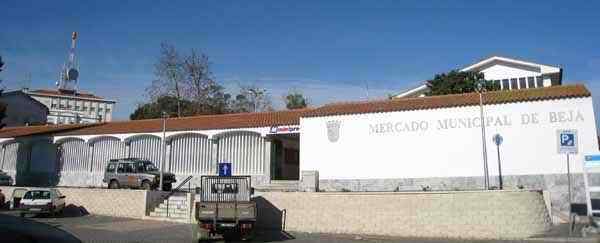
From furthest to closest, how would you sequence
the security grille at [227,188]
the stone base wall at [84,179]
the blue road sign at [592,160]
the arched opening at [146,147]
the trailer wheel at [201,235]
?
the arched opening at [146,147] < the stone base wall at [84,179] < the security grille at [227,188] < the trailer wheel at [201,235] < the blue road sign at [592,160]

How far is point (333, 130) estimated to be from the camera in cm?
2548

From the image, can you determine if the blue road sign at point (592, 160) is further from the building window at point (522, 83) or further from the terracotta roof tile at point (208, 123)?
the building window at point (522, 83)

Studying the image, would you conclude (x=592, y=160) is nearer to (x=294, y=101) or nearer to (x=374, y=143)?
(x=374, y=143)

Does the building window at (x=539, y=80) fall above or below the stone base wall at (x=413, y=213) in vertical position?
above

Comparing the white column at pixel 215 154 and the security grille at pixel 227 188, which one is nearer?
the security grille at pixel 227 188

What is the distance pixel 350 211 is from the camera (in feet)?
64.9

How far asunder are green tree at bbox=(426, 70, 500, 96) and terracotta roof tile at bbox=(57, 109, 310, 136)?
17718 millimetres

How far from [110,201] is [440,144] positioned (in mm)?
16391

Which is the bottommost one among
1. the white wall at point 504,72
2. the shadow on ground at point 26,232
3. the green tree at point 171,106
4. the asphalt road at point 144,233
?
the asphalt road at point 144,233

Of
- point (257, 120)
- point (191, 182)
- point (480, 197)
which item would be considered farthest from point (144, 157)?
point (480, 197)

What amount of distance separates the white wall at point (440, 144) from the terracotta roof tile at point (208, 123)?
3.02m

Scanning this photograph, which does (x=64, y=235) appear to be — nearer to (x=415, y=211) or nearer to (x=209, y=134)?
(x=415, y=211)

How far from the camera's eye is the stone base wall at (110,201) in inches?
984

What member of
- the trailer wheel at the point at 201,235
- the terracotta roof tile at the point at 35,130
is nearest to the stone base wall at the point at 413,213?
the trailer wheel at the point at 201,235
